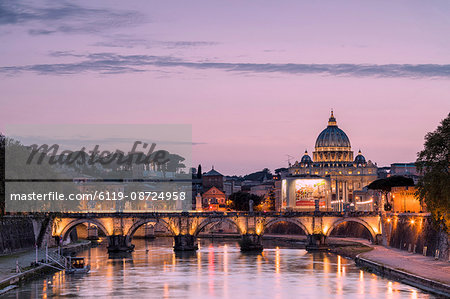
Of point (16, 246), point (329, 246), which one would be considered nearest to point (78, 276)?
point (16, 246)

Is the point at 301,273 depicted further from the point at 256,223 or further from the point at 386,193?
the point at 386,193

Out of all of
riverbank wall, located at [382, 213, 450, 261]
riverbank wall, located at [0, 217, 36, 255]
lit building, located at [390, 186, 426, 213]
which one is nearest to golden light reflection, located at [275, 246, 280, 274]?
riverbank wall, located at [382, 213, 450, 261]

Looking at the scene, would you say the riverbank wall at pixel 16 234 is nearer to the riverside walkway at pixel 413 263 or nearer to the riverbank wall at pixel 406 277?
the riverbank wall at pixel 406 277

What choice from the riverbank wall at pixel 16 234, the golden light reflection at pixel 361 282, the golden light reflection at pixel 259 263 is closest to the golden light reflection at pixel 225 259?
the golden light reflection at pixel 259 263

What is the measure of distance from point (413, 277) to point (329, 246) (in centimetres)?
5674

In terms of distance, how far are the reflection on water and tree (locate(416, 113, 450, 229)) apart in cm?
793

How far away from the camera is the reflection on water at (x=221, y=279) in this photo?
75562 millimetres

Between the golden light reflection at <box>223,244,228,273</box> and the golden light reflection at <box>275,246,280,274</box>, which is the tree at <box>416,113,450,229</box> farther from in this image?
the golden light reflection at <box>223,244,228,273</box>

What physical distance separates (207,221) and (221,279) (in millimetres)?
44861

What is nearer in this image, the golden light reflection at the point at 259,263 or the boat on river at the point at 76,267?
the boat on river at the point at 76,267

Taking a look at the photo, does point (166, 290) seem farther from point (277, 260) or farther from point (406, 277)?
point (277, 260)

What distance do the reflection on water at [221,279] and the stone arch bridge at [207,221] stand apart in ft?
37.4

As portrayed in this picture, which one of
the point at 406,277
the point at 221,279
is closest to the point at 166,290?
the point at 221,279

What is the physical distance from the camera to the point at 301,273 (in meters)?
92.9
